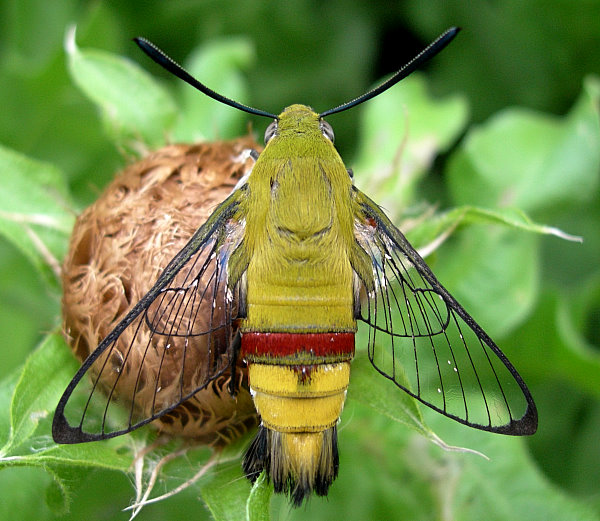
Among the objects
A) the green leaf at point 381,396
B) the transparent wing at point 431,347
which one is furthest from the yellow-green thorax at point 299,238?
the green leaf at point 381,396

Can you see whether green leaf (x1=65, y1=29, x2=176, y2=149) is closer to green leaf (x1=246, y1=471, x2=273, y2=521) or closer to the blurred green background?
the blurred green background

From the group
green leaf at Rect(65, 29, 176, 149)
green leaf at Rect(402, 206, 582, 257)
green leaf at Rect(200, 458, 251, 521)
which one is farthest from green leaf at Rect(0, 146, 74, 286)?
green leaf at Rect(402, 206, 582, 257)

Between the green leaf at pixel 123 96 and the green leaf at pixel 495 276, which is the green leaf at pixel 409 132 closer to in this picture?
the green leaf at pixel 495 276

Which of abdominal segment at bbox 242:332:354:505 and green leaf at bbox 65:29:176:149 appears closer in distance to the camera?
abdominal segment at bbox 242:332:354:505

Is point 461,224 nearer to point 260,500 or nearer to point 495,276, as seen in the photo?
point 495,276

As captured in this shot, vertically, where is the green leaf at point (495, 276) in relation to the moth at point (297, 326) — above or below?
above

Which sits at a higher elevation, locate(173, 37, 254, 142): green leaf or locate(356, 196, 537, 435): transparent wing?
locate(173, 37, 254, 142): green leaf
